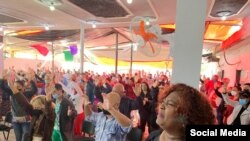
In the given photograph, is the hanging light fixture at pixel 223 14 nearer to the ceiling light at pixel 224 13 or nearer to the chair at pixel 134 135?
the ceiling light at pixel 224 13

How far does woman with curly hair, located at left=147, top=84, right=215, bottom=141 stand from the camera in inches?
45.1

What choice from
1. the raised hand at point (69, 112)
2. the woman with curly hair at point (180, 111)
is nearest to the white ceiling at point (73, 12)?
the raised hand at point (69, 112)

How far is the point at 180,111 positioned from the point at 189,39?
5.44 ft

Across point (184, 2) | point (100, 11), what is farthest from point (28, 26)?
point (184, 2)

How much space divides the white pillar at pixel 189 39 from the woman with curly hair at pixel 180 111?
1481mm

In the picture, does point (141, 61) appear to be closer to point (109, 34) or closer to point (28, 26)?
point (109, 34)

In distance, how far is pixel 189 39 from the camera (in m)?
2.69

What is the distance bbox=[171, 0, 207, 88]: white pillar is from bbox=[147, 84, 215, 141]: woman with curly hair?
4.86 ft

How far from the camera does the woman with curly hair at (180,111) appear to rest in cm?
115

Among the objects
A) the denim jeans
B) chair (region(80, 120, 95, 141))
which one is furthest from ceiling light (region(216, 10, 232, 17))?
the denim jeans

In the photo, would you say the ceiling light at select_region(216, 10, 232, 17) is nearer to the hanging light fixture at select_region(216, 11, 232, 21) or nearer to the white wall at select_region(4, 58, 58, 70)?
the hanging light fixture at select_region(216, 11, 232, 21)

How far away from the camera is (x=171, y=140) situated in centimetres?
118

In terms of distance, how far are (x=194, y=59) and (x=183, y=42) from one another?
0.20 meters

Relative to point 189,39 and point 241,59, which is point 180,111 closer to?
point 189,39
